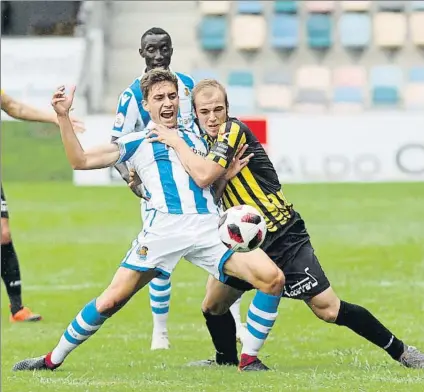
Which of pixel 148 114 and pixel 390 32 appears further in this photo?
pixel 390 32

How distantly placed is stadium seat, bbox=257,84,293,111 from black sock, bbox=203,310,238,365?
19.8 metres

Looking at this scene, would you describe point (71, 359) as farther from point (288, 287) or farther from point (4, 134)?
point (4, 134)

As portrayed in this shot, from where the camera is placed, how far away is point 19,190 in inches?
833

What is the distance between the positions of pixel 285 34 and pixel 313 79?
1409 mm

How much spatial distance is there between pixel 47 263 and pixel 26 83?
45.1ft

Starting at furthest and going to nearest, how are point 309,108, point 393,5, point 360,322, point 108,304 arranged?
point 393,5 < point 309,108 < point 360,322 < point 108,304

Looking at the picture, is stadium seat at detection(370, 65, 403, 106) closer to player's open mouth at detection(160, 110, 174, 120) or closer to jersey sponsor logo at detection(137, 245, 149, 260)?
player's open mouth at detection(160, 110, 174, 120)

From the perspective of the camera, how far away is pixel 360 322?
22.6 feet

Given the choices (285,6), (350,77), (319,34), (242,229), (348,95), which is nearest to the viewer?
(242,229)

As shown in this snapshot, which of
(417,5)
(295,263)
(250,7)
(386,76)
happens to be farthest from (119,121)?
(417,5)

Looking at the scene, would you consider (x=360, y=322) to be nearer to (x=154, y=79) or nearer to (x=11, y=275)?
(x=154, y=79)

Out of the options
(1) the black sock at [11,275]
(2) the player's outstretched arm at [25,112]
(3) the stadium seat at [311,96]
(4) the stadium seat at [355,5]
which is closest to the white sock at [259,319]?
(2) the player's outstretched arm at [25,112]

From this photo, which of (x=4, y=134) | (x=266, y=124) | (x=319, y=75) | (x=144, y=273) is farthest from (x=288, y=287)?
(x=319, y=75)

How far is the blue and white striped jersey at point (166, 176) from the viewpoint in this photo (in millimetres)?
6828
